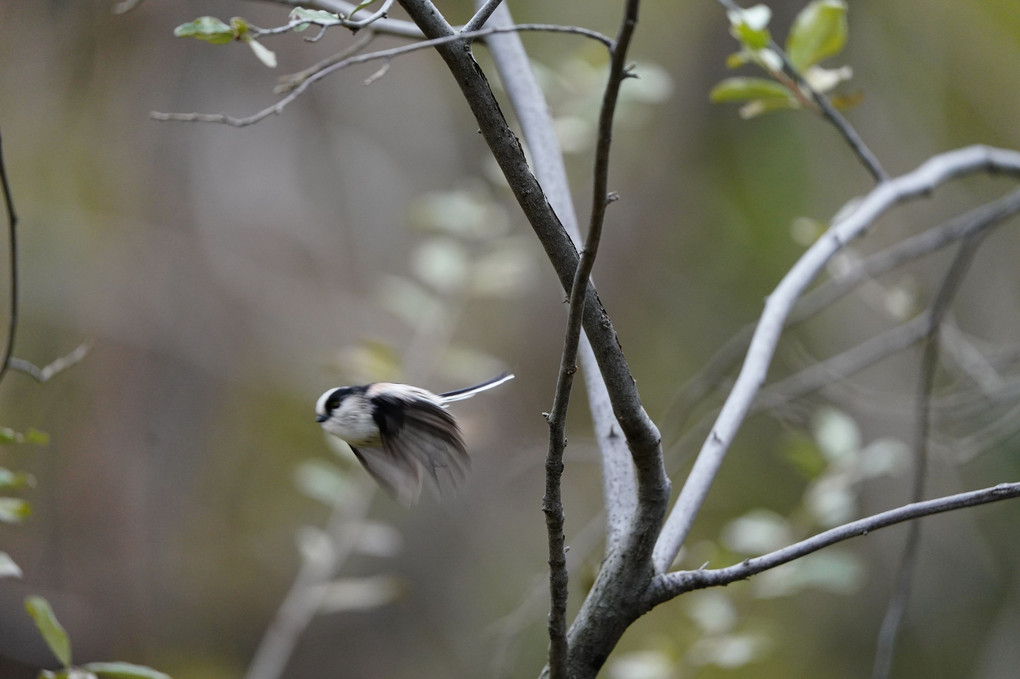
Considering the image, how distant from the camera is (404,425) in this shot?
670mm

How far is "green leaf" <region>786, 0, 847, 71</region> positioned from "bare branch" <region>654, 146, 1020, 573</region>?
21 centimetres

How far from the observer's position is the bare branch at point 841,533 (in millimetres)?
529

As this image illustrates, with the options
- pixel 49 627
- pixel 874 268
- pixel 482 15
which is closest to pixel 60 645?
pixel 49 627

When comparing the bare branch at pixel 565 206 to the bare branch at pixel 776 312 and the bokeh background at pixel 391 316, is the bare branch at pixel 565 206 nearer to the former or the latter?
the bare branch at pixel 776 312

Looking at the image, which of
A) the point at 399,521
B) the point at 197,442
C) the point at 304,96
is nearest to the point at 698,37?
the point at 304,96

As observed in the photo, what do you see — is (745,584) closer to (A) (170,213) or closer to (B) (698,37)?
(A) (170,213)

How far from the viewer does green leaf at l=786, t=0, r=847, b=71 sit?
0.96 metres

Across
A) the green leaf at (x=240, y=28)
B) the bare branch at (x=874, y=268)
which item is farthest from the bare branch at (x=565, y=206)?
the bare branch at (x=874, y=268)

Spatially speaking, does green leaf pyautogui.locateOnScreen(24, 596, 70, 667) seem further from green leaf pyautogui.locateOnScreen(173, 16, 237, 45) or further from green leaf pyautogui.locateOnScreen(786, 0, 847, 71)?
green leaf pyautogui.locateOnScreen(786, 0, 847, 71)

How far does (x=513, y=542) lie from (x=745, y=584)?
123cm

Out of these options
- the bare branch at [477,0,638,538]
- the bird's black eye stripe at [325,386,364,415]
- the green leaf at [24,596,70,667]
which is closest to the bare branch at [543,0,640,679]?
the bare branch at [477,0,638,538]

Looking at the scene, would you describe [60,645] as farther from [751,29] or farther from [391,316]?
[391,316]

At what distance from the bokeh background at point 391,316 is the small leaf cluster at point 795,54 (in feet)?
2.72

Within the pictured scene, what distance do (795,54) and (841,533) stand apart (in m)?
0.69
